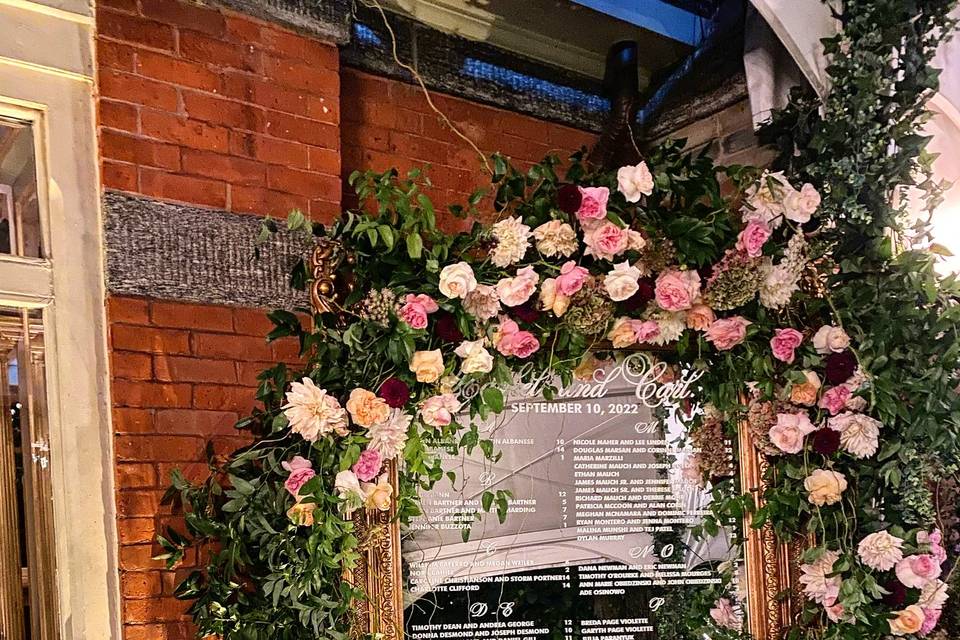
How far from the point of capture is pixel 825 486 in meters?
1.93

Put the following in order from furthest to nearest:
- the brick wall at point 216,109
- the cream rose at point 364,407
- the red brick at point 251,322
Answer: the red brick at point 251,322
the brick wall at point 216,109
the cream rose at point 364,407

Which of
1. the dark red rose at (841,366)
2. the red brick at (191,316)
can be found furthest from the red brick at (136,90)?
the dark red rose at (841,366)

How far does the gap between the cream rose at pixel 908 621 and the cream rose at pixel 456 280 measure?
4.16 feet

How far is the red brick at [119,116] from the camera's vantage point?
193cm

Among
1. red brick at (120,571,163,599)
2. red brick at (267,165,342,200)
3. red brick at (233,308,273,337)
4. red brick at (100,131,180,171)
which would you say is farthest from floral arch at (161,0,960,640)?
red brick at (100,131,180,171)

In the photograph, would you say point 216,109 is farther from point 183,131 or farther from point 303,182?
point 303,182

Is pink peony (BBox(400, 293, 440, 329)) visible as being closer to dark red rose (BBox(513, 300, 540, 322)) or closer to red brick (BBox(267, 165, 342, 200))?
dark red rose (BBox(513, 300, 540, 322))

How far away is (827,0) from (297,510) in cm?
179

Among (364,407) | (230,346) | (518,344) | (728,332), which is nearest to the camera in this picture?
(364,407)

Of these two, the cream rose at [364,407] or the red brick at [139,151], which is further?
the red brick at [139,151]

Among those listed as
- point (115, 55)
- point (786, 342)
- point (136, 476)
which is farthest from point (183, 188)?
point (786, 342)

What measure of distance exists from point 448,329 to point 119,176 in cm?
89

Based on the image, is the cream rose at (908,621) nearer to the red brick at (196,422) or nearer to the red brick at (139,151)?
the red brick at (196,422)

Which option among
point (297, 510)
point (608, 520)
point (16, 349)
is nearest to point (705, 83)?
point (608, 520)
